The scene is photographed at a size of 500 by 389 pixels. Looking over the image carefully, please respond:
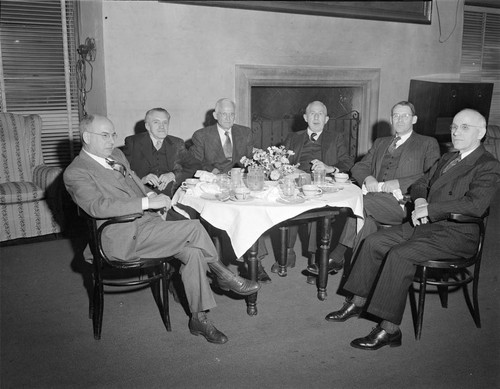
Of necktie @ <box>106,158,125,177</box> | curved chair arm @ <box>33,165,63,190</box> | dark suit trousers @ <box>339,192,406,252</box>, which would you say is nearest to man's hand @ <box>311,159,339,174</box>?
dark suit trousers @ <box>339,192,406,252</box>

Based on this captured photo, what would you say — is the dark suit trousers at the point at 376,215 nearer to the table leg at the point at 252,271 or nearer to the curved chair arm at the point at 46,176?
the table leg at the point at 252,271

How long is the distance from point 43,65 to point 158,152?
2211 millimetres

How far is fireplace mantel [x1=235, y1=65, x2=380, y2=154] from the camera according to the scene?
5461 mm

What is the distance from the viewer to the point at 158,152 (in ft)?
14.2

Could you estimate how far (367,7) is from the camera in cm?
595

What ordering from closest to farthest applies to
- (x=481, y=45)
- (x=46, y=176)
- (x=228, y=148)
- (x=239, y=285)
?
(x=239, y=285) < (x=228, y=148) < (x=46, y=176) < (x=481, y=45)

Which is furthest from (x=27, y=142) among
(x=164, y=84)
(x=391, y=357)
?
(x=391, y=357)

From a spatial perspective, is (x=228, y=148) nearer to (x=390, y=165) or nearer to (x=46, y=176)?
(x=390, y=165)

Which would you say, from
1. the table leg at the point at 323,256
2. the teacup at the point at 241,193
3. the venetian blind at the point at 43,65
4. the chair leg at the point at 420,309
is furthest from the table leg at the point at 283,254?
the venetian blind at the point at 43,65

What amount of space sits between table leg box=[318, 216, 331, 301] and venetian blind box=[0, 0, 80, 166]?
356 centimetres

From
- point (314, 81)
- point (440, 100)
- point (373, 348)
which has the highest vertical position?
point (314, 81)

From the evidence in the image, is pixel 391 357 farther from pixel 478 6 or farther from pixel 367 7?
pixel 478 6

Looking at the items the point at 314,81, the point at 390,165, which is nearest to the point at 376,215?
the point at 390,165

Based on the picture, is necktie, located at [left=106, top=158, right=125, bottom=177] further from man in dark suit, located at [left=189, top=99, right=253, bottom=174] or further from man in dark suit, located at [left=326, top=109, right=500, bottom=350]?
man in dark suit, located at [left=326, top=109, right=500, bottom=350]
